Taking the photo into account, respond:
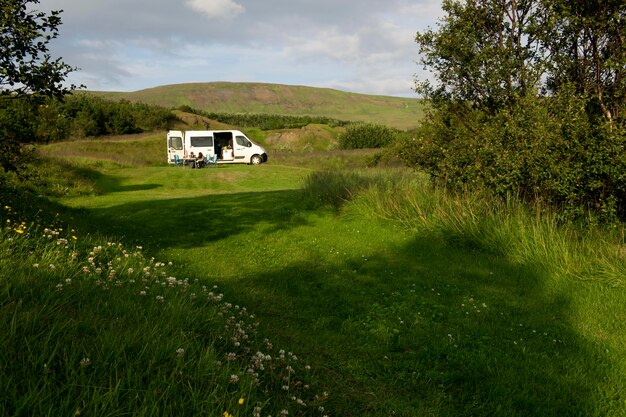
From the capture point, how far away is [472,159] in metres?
11.2

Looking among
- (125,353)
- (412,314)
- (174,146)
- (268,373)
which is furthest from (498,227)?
(174,146)

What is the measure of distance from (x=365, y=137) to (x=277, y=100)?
119257mm

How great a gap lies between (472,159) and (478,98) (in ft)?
9.97

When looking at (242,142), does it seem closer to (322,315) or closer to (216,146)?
(216,146)

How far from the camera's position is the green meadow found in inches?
108

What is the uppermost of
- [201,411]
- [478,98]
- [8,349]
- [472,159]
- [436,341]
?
[478,98]

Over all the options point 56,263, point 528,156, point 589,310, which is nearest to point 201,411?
point 56,263

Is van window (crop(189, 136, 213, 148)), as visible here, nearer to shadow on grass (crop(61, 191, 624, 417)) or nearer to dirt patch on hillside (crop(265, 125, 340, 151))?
dirt patch on hillside (crop(265, 125, 340, 151))

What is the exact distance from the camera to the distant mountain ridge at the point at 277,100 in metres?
146

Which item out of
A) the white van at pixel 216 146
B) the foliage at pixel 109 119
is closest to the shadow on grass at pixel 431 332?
the white van at pixel 216 146

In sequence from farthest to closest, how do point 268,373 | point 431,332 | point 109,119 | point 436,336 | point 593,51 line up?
point 109,119
point 593,51
point 431,332
point 436,336
point 268,373

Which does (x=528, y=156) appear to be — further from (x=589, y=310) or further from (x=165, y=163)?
(x=165, y=163)

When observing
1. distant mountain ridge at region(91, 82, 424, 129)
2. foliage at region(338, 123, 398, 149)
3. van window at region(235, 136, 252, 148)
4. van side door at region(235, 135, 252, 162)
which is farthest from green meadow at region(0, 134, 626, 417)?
distant mountain ridge at region(91, 82, 424, 129)

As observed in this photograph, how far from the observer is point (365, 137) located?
154 feet
